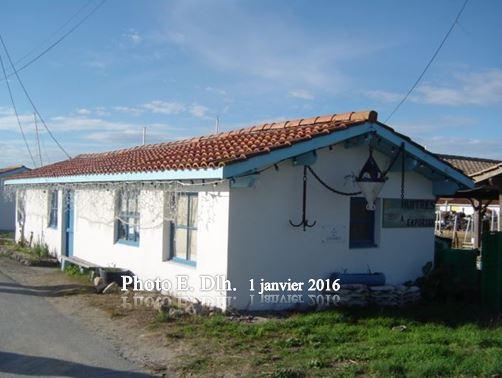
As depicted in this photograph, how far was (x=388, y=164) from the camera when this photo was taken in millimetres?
10758

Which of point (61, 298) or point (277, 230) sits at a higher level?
point (277, 230)

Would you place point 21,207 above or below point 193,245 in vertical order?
above

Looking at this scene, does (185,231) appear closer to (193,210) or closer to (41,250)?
(193,210)

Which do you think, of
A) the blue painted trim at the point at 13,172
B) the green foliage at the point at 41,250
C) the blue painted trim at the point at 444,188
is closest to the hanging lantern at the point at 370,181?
the blue painted trim at the point at 444,188

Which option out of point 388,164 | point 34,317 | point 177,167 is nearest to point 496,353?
point 388,164

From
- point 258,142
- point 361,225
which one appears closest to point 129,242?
point 258,142

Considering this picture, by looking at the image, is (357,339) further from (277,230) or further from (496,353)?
(277,230)

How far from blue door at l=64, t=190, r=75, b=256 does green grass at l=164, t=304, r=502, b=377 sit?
813cm

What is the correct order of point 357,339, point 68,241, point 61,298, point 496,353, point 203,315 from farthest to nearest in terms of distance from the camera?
point 68,241 < point 61,298 < point 203,315 < point 357,339 < point 496,353

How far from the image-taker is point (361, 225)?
10.6m

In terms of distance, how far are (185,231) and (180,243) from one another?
0.31m

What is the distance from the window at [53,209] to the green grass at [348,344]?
981 centimetres

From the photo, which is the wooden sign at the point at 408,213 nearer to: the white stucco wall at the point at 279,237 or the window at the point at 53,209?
the white stucco wall at the point at 279,237

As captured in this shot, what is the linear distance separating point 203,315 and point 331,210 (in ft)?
9.15
